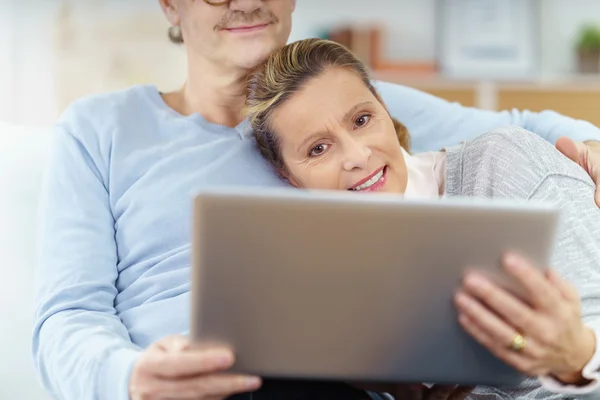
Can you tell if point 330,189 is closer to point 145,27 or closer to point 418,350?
point 418,350

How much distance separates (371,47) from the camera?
4008 millimetres

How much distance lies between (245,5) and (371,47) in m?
2.54

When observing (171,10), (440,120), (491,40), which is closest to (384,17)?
(491,40)

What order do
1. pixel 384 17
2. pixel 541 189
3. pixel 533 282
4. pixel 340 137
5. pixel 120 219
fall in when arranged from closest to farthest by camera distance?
A: pixel 533 282
pixel 541 189
pixel 340 137
pixel 120 219
pixel 384 17

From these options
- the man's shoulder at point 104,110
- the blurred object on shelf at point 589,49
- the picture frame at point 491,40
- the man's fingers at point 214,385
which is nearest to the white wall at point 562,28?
the blurred object on shelf at point 589,49

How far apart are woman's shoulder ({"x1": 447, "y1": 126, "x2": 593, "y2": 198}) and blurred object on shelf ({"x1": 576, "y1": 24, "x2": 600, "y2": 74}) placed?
2.86m

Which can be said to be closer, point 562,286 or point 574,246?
point 562,286

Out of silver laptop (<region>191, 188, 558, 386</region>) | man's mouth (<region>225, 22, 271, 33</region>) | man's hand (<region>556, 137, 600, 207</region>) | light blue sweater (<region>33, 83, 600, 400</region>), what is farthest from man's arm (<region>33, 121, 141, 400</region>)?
man's hand (<region>556, 137, 600, 207</region>)

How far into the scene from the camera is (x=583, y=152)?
1.45 metres

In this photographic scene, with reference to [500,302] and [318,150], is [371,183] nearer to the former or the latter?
[318,150]

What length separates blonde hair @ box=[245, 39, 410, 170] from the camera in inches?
55.5

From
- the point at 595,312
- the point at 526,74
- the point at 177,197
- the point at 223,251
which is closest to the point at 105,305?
the point at 177,197

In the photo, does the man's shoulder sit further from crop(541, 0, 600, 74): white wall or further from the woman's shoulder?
crop(541, 0, 600, 74): white wall

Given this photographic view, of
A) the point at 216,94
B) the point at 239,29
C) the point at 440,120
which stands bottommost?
the point at 440,120
